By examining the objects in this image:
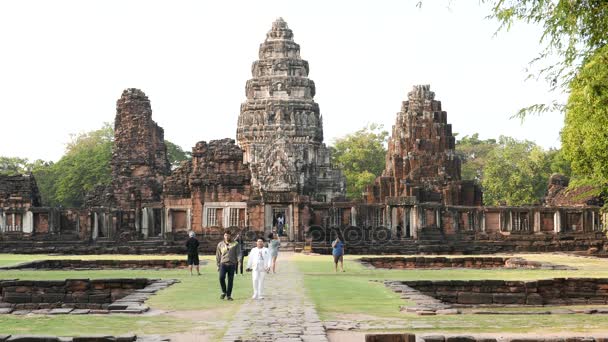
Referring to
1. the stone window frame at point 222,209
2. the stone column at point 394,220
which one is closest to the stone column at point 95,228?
the stone window frame at point 222,209

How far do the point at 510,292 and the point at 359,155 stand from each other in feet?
236

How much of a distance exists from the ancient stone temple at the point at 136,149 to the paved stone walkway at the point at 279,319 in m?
31.6

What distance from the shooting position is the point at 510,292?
21.1m

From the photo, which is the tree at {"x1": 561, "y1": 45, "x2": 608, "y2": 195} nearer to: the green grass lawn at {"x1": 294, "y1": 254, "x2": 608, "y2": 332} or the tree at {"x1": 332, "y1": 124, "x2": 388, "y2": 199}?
the green grass lawn at {"x1": 294, "y1": 254, "x2": 608, "y2": 332}

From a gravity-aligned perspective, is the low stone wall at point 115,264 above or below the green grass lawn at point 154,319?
above

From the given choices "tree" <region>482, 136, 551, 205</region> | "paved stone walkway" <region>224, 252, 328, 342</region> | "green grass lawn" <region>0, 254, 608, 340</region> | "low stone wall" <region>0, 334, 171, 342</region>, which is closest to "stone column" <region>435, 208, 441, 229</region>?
"green grass lawn" <region>0, 254, 608, 340</region>

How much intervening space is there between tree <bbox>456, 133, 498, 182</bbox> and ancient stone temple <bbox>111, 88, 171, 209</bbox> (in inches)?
1814

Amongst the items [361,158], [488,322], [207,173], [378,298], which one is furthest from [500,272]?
[361,158]

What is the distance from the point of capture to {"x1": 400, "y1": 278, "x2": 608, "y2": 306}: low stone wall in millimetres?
20547

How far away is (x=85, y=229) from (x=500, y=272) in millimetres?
25863

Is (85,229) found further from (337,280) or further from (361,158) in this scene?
(361,158)

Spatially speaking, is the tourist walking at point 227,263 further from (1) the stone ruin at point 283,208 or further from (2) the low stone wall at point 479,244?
(1) the stone ruin at point 283,208

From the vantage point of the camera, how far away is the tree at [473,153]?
312 feet

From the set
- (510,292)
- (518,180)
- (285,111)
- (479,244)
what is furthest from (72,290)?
A: (518,180)
